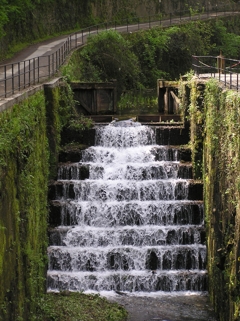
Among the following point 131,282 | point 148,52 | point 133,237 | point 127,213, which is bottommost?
point 131,282

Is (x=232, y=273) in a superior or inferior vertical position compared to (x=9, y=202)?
inferior

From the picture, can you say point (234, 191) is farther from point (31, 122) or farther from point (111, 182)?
point (111, 182)

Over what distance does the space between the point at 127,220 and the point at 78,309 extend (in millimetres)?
5569

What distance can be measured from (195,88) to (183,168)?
306cm

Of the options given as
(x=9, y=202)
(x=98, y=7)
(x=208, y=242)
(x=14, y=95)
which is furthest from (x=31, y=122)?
(x=98, y=7)

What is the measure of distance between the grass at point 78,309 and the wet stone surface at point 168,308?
0.57m

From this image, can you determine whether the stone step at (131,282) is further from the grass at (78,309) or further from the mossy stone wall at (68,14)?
the mossy stone wall at (68,14)

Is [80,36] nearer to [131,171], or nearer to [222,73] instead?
[222,73]

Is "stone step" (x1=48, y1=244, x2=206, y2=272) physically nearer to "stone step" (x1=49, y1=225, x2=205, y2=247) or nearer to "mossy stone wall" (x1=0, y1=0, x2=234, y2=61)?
"stone step" (x1=49, y1=225, x2=205, y2=247)

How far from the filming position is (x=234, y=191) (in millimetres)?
21500

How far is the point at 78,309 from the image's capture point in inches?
901

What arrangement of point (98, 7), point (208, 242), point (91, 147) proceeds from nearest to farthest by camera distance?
point (208, 242) < point (91, 147) < point (98, 7)

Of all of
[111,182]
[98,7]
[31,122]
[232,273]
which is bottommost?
[232,273]

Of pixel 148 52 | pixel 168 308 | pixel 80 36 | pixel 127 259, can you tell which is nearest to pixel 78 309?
pixel 168 308
